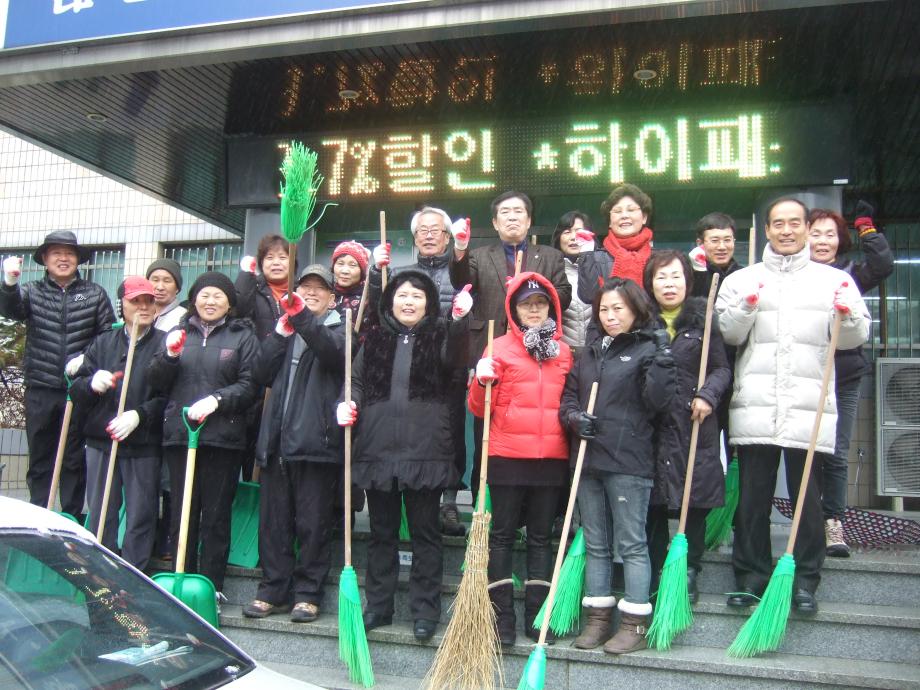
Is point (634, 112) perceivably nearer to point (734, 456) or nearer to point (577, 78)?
point (577, 78)

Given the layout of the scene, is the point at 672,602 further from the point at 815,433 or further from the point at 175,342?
the point at 175,342

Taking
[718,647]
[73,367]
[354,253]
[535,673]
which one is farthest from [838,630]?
[73,367]

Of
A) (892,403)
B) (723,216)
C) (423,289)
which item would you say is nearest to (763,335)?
(723,216)

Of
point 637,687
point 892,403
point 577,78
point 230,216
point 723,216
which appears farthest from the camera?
point 230,216

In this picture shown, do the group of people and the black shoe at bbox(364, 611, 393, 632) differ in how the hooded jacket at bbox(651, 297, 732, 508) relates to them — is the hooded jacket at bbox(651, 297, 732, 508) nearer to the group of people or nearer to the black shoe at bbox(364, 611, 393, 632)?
the group of people

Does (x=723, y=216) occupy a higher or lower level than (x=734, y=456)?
higher

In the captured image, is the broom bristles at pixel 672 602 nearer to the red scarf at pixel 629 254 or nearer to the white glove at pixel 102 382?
the red scarf at pixel 629 254

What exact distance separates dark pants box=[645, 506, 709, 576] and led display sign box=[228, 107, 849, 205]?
2.59 metres

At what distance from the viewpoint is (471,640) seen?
4016 millimetres

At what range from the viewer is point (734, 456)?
524 centimetres

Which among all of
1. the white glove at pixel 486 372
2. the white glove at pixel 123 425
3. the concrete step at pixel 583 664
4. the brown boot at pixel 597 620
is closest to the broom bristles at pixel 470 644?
the concrete step at pixel 583 664

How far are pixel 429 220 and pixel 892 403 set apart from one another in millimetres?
5258

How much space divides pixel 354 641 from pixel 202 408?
151cm

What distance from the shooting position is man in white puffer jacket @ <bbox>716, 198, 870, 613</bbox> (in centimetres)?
418
